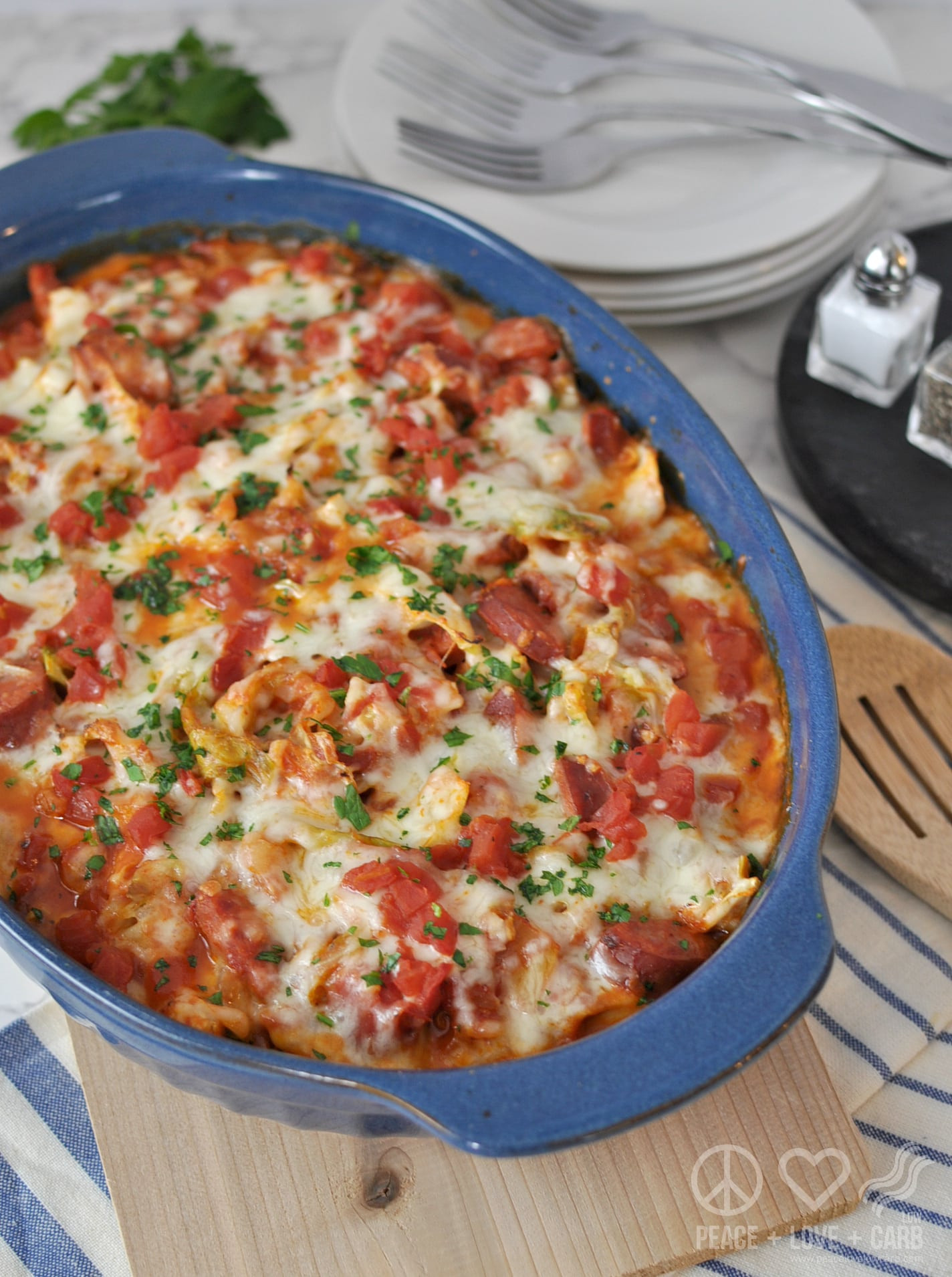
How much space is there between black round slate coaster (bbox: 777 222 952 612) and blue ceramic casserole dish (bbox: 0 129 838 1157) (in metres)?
0.61

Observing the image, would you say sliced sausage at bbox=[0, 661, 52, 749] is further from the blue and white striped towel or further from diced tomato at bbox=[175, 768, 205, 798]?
the blue and white striped towel

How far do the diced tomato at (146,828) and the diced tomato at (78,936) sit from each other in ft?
0.55

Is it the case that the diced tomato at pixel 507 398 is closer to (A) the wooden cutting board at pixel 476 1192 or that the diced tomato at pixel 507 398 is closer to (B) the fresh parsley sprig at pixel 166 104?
(A) the wooden cutting board at pixel 476 1192

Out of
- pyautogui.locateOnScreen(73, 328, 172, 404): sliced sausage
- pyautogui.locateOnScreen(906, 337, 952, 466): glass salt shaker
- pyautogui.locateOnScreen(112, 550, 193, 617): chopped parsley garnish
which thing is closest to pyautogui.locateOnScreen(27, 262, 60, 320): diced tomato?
pyautogui.locateOnScreen(73, 328, 172, 404): sliced sausage

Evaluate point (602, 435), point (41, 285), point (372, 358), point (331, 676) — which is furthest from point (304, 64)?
point (331, 676)

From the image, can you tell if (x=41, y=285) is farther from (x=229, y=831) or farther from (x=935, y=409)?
(x=935, y=409)

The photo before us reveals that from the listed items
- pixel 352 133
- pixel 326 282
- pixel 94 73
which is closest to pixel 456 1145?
pixel 326 282

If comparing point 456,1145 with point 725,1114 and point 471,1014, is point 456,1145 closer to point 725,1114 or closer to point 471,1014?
point 471,1014

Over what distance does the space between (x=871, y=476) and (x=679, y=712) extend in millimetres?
1198

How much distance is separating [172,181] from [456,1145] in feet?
8.69

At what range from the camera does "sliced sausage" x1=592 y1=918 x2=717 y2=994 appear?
223 centimetres

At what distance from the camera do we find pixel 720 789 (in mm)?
2494

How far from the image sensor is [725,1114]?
237 cm

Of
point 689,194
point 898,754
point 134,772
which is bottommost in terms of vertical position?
point 898,754
